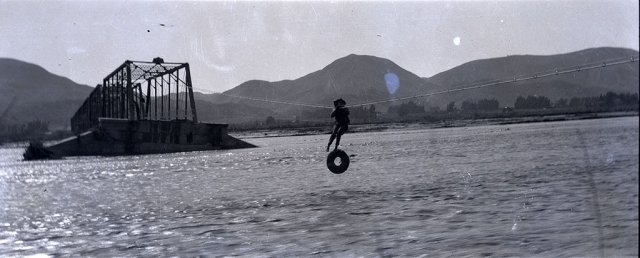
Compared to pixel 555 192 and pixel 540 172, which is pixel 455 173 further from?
pixel 555 192

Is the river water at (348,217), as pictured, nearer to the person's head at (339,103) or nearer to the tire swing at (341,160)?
the tire swing at (341,160)

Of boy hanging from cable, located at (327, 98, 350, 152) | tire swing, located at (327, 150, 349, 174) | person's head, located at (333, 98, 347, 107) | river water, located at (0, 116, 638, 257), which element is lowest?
river water, located at (0, 116, 638, 257)

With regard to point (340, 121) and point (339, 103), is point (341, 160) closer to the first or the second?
point (340, 121)

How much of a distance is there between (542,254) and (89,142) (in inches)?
3160

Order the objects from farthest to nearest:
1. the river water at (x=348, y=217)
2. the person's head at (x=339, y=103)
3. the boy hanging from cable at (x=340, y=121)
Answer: the river water at (x=348, y=217)
the boy hanging from cable at (x=340, y=121)
the person's head at (x=339, y=103)

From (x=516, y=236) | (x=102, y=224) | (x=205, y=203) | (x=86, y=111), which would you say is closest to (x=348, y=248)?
(x=516, y=236)

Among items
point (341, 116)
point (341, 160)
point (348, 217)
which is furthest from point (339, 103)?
point (348, 217)

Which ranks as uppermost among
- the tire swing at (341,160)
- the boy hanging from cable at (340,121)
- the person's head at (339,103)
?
the person's head at (339,103)

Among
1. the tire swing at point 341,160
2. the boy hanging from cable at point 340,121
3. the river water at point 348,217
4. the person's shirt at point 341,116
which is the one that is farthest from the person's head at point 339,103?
the river water at point 348,217

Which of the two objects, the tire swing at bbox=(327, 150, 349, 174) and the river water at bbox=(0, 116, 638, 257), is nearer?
the tire swing at bbox=(327, 150, 349, 174)

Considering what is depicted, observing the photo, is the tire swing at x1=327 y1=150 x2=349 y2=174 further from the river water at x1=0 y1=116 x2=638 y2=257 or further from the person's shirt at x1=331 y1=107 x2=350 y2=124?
the river water at x1=0 y1=116 x2=638 y2=257

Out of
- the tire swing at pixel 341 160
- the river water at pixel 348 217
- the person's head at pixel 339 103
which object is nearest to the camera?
the person's head at pixel 339 103

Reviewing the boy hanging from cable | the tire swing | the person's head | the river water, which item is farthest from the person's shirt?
the river water

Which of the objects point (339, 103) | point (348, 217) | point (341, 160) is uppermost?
point (339, 103)
